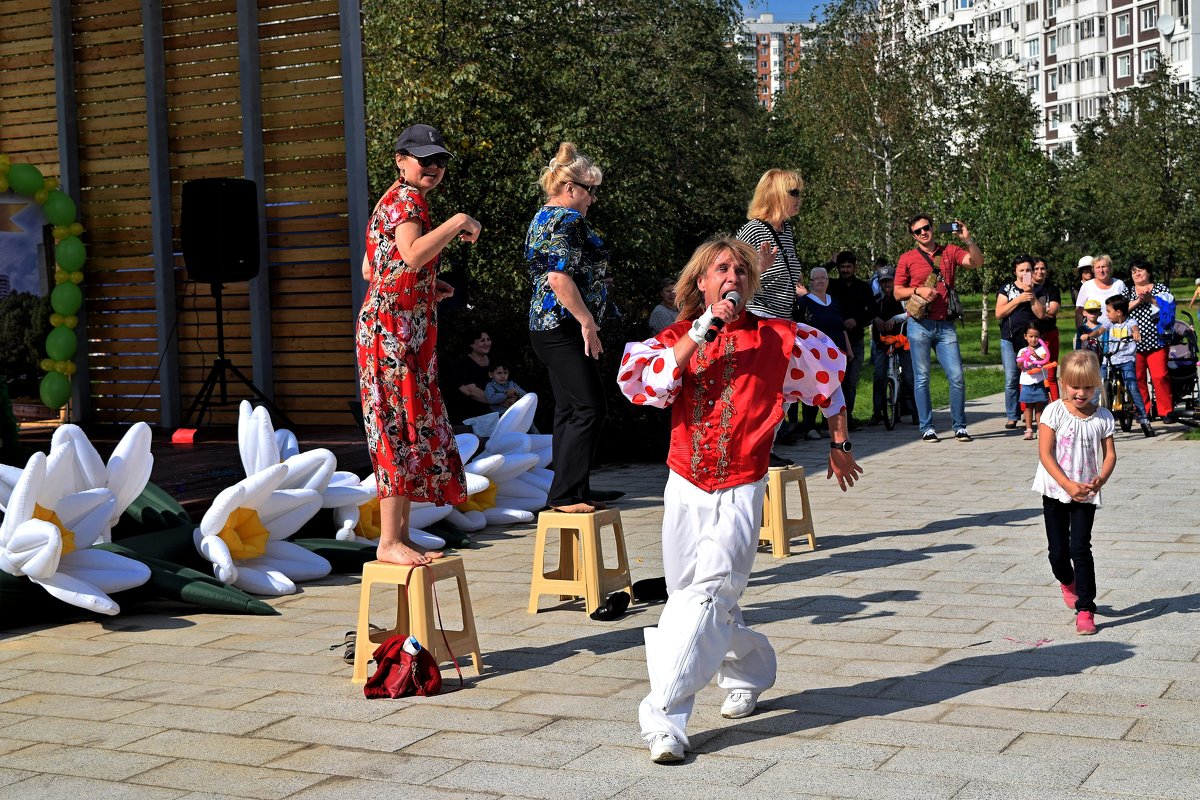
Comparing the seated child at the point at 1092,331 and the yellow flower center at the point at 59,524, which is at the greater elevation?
the seated child at the point at 1092,331

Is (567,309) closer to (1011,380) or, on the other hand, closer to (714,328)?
(714,328)

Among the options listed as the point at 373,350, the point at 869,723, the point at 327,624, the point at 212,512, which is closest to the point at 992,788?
the point at 869,723

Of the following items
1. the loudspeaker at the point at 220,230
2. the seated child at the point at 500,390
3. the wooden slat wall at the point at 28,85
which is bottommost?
the seated child at the point at 500,390

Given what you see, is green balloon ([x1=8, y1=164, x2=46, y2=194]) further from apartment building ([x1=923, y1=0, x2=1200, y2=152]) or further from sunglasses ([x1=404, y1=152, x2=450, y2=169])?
apartment building ([x1=923, y1=0, x2=1200, y2=152])

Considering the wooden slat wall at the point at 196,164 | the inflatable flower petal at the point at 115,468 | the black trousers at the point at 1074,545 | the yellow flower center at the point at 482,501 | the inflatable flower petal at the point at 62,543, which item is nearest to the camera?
the black trousers at the point at 1074,545

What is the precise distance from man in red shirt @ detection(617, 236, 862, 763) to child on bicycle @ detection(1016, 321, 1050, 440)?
10.1 meters

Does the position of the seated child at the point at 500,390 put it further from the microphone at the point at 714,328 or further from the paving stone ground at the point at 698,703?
the microphone at the point at 714,328

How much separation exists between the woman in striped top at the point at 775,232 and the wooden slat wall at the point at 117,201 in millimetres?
6877

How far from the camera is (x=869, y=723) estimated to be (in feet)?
15.2

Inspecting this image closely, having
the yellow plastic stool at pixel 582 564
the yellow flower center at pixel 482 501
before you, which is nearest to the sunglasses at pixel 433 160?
the yellow plastic stool at pixel 582 564

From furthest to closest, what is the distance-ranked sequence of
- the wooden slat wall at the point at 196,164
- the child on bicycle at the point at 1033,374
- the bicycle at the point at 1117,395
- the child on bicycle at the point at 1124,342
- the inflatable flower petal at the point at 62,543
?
the child on bicycle at the point at 1033,374 → the bicycle at the point at 1117,395 → the child on bicycle at the point at 1124,342 → the wooden slat wall at the point at 196,164 → the inflatable flower petal at the point at 62,543

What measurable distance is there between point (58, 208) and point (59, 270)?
56 centimetres

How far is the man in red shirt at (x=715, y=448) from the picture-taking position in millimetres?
4387

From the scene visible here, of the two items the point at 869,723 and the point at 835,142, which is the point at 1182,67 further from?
the point at 869,723
